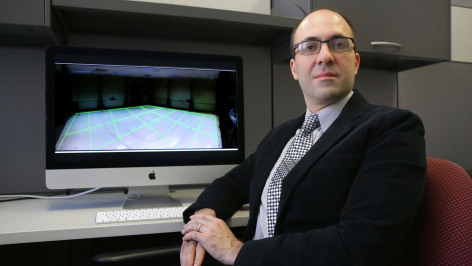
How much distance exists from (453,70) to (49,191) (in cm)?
205

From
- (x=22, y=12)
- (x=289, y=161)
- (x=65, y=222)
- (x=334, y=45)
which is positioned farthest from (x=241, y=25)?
(x=65, y=222)

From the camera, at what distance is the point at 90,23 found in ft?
4.06

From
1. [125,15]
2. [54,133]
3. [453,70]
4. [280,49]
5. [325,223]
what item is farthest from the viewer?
[453,70]

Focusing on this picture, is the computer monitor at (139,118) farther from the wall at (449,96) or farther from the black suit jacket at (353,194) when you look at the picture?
the wall at (449,96)

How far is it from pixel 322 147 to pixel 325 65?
0.23m

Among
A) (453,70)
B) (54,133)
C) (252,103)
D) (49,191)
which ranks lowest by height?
(49,191)

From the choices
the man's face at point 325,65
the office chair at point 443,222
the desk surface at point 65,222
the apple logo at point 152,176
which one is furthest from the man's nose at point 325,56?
the apple logo at point 152,176

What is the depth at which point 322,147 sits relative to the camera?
31.4 inches

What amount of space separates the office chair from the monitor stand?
691 millimetres

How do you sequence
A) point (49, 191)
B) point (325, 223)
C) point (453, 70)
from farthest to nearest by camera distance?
point (453, 70) → point (49, 191) → point (325, 223)

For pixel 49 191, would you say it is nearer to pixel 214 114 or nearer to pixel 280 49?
pixel 214 114

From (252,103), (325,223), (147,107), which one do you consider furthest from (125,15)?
(325,223)

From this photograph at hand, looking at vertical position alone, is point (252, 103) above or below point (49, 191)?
above

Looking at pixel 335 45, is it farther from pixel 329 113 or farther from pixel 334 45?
pixel 329 113
